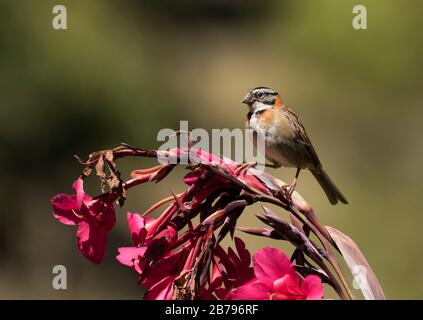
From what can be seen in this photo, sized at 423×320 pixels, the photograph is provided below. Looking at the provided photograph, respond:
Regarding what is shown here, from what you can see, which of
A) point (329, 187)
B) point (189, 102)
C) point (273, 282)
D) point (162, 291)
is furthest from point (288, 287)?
point (189, 102)

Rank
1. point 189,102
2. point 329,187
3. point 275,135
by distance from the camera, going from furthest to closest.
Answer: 1. point 189,102
2. point 329,187
3. point 275,135

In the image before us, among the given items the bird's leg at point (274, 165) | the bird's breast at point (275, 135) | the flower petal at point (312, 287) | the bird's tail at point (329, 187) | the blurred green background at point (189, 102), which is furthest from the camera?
the blurred green background at point (189, 102)

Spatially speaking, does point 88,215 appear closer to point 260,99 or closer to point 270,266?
point 270,266

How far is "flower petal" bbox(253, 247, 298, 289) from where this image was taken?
771 mm

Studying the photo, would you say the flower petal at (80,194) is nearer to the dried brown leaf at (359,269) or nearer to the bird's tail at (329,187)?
the dried brown leaf at (359,269)

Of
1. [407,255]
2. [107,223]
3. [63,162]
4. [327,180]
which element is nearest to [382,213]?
[407,255]

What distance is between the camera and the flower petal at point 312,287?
0.75 m

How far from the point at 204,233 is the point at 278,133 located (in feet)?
3.34

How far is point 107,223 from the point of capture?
0.87 metres

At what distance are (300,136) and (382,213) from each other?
3835mm

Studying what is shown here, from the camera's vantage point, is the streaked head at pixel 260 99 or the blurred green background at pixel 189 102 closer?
the streaked head at pixel 260 99

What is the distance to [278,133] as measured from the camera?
180 centimetres

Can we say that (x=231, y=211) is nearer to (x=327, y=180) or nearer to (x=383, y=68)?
(x=327, y=180)

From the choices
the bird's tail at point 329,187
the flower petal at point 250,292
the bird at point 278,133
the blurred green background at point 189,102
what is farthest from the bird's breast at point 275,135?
the blurred green background at point 189,102
